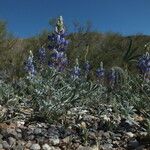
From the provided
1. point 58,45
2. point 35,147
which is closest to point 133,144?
point 35,147

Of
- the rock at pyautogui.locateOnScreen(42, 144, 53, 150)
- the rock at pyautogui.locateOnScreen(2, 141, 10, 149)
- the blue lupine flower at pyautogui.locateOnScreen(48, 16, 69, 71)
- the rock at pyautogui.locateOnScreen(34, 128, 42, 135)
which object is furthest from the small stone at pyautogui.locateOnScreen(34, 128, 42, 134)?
the blue lupine flower at pyautogui.locateOnScreen(48, 16, 69, 71)

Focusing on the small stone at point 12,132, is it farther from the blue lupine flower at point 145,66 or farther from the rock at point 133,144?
the blue lupine flower at point 145,66

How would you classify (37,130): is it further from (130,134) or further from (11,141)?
(130,134)

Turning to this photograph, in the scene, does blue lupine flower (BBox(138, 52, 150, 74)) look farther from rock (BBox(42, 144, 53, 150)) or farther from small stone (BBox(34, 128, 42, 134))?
rock (BBox(42, 144, 53, 150))

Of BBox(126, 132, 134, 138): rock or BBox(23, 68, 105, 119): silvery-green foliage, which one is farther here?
BBox(23, 68, 105, 119): silvery-green foliage

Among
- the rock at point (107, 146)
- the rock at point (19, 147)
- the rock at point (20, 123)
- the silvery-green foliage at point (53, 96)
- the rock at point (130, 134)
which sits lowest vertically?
the rock at point (19, 147)

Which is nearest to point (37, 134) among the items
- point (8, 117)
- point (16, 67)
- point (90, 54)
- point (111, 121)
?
point (8, 117)

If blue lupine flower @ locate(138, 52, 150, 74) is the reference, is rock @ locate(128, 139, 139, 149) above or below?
below

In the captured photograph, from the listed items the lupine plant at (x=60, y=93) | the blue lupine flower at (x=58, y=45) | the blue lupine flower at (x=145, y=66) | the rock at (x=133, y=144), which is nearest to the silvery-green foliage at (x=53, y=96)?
the lupine plant at (x=60, y=93)

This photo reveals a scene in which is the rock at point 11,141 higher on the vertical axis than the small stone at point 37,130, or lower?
lower

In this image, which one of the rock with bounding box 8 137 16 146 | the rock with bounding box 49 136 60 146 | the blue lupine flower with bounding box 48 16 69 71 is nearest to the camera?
the rock with bounding box 8 137 16 146

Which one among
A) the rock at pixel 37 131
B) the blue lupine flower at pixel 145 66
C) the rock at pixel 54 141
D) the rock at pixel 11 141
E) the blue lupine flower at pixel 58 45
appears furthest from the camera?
the blue lupine flower at pixel 145 66

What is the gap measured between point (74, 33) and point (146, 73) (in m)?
14.8

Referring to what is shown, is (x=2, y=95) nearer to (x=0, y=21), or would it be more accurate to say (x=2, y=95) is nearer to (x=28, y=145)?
(x=28, y=145)
